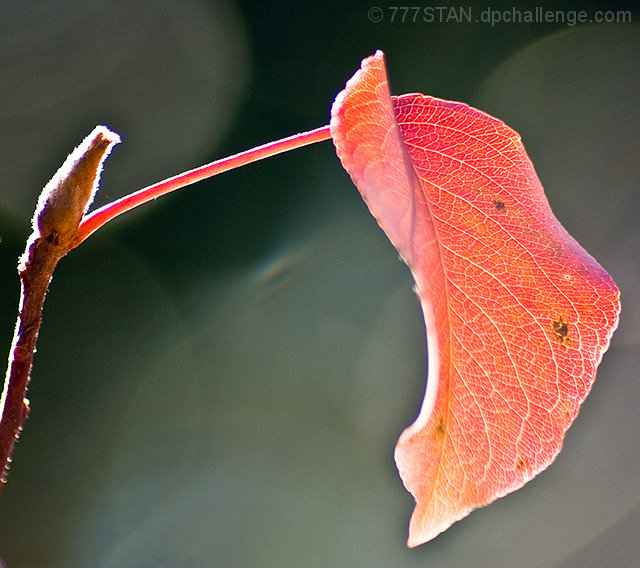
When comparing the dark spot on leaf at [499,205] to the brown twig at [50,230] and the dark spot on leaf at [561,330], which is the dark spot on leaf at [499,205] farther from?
the brown twig at [50,230]

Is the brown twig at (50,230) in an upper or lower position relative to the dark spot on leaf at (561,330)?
upper

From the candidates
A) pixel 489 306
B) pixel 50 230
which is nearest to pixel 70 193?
pixel 50 230

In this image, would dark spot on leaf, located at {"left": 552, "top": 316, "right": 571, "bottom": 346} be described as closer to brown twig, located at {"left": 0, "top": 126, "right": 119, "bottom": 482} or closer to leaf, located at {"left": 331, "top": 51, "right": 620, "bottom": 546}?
leaf, located at {"left": 331, "top": 51, "right": 620, "bottom": 546}

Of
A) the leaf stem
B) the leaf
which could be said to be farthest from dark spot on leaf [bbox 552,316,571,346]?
the leaf stem

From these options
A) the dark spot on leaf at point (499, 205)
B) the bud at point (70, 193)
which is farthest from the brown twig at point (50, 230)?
the dark spot on leaf at point (499, 205)

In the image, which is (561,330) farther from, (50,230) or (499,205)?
(50,230)
